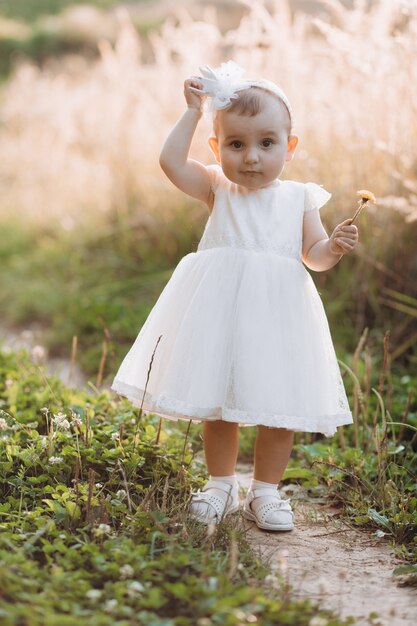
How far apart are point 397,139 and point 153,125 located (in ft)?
7.89

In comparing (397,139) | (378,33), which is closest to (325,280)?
(397,139)

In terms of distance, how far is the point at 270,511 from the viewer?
99.8 inches

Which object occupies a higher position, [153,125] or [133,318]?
[153,125]

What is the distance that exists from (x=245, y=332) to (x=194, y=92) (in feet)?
2.33

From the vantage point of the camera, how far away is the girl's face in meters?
2.45

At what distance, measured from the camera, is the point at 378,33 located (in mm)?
4113

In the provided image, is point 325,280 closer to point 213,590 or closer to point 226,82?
point 226,82

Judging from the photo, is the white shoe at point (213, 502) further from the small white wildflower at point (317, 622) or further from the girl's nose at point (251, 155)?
the girl's nose at point (251, 155)

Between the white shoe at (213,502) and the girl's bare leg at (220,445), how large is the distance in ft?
0.14

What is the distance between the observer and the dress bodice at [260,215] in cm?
252

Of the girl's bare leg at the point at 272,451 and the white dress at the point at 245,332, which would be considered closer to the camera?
the white dress at the point at 245,332

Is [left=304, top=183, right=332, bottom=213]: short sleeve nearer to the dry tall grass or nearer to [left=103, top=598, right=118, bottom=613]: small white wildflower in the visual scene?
the dry tall grass

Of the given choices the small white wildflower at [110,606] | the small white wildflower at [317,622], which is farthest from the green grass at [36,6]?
the small white wildflower at [317,622]

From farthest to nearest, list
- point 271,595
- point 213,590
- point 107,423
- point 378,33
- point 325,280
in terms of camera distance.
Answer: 1. point 325,280
2. point 378,33
3. point 107,423
4. point 271,595
5. point 213,590
